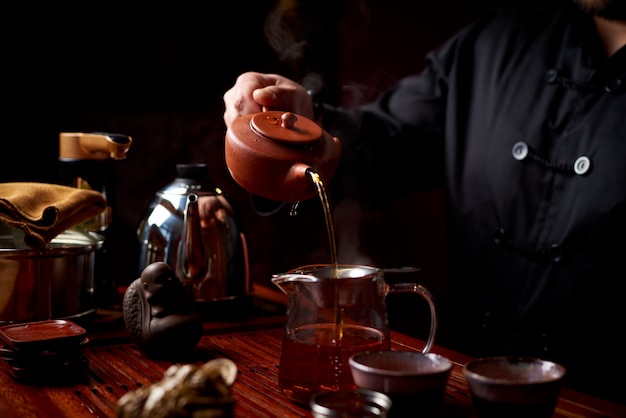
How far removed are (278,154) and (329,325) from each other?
410mm

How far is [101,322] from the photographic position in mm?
1903

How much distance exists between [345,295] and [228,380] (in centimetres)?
33

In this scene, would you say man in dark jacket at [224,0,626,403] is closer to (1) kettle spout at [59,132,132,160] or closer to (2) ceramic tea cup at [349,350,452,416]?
(1) kettle spout at [59,132,132,160]

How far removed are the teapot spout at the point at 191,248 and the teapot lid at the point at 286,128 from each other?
1.51 ft

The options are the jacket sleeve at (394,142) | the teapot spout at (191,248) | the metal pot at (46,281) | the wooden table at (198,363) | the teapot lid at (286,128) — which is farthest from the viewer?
the jacket sleeve at (394,142)

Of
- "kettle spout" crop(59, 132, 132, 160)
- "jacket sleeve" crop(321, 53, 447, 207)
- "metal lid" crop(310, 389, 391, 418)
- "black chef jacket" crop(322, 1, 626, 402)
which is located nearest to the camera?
"metal lid" crop(310, 389, 391, 418)

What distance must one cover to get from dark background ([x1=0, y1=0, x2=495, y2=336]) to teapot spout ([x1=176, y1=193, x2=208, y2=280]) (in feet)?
0.77

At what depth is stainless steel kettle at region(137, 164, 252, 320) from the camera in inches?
77.2

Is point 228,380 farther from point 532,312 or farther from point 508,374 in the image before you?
point 532,312

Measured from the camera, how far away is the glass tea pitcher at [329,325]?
1.27 metres

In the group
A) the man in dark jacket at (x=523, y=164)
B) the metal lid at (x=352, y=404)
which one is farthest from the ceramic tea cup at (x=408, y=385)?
the man in dark jacket at (x=523, y=164)

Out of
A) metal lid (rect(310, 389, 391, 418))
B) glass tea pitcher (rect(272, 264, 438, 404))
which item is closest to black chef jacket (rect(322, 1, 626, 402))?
glass tea pitcher (rect(272, 264, 438, 404))

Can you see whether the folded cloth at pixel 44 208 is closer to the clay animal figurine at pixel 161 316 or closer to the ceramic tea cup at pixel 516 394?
the clay animal figurine at pixel 161 316

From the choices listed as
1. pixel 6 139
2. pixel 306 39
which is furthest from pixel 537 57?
pixel 6 139
